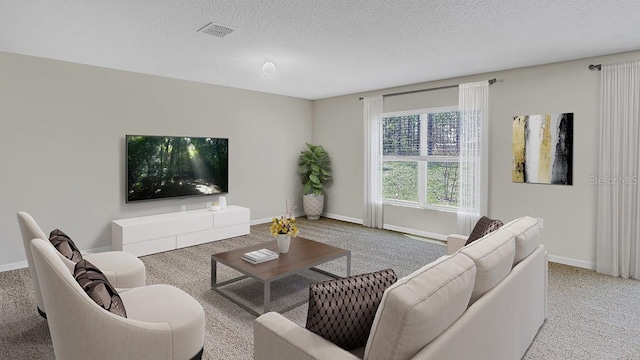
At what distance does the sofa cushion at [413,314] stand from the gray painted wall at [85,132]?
454cm

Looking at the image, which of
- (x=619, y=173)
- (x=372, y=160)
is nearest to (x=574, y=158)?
(x=619, y=173)

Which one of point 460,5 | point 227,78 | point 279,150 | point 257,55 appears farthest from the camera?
point 279,150

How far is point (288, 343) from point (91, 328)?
2.97 feet

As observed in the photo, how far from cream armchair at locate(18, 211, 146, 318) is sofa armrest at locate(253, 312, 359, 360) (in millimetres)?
1536

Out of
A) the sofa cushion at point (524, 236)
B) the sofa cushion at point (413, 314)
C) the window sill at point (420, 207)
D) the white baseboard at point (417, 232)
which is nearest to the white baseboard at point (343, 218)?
the white baseboard at point (417, 232)

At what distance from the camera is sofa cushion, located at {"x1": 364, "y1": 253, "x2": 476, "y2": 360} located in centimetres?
117

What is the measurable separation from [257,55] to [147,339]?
3.18 metres

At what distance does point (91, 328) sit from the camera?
60.4 inches

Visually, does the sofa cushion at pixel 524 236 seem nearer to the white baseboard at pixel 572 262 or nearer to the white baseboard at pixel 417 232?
the white baseboard at pixel 572 262

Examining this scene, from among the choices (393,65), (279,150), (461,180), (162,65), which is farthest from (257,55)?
(461,180)

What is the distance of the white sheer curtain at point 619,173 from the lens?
3701 millimetres

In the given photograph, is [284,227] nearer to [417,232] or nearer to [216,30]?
[216,30]

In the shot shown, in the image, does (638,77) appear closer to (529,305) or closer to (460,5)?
(460,5)

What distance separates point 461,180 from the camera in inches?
196
